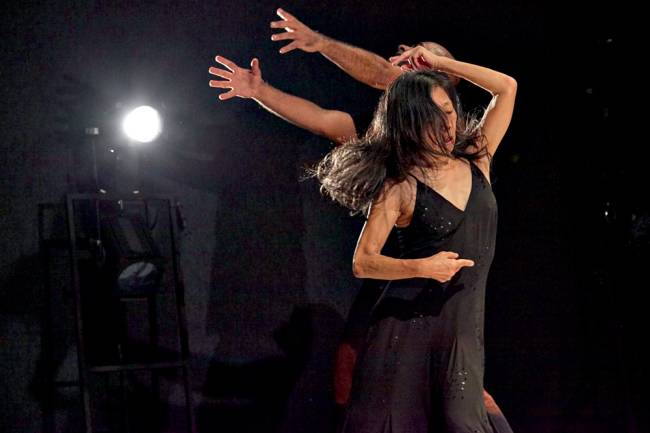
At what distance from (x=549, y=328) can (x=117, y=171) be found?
221cm

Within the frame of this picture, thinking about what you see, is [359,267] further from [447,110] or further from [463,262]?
[447,110]

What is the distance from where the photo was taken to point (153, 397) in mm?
3559

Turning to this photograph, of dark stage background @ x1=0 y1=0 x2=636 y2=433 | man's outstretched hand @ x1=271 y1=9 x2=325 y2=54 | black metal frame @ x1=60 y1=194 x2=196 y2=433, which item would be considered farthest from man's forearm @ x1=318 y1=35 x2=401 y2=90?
black metal frame @ x1=60 y1=194 x2=196 y2=433

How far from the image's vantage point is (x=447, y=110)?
85.7 inches

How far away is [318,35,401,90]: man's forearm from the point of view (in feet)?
10.8

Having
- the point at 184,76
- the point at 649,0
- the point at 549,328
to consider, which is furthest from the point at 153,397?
the point at 649,0

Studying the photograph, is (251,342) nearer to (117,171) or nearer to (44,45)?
(117,171)

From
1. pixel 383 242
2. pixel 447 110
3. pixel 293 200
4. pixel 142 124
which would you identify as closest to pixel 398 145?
pixel 447 110

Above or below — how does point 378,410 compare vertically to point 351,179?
below

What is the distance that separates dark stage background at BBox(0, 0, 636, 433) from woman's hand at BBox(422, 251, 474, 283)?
1853 mm

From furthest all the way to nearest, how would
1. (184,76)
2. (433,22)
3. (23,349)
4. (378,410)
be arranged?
(433,22) < (184,76) < (23,349) < (378,410)

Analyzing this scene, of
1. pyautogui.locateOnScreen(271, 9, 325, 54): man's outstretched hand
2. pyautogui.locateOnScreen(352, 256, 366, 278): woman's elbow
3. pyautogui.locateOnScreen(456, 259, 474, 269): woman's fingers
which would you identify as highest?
pyautogui.locateOnScreen(271, 9, 325, 54): man's outstretched hand

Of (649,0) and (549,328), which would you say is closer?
(649,0)

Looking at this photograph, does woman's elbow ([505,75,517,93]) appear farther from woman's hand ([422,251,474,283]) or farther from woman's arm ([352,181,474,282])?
woman's hand ([422,251,474,283])
